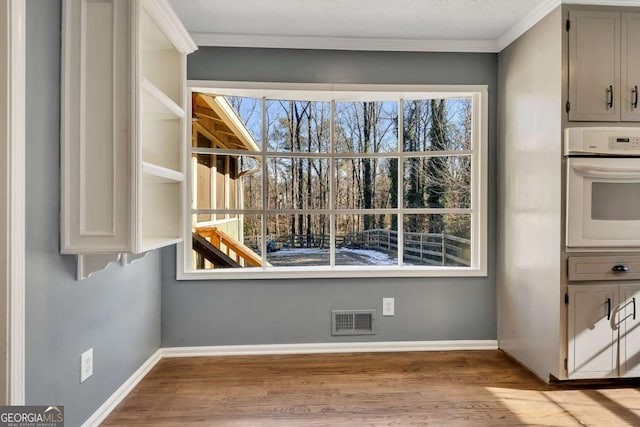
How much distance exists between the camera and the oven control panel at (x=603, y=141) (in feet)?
7.08

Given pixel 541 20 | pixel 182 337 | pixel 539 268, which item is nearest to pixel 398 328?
pixel 539 268

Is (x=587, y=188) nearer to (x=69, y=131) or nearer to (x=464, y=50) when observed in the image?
(x=464, y=50)

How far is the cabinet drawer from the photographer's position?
220 cm

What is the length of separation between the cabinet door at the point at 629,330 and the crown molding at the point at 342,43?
1.89 m

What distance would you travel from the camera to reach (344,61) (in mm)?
2814

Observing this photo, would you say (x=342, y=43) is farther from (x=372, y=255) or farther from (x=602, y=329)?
(x=602, y=329)

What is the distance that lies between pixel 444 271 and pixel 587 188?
1098 millimetres

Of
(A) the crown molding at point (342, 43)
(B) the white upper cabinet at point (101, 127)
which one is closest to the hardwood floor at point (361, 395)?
(B) the white upper cabinet at point (101, 127)

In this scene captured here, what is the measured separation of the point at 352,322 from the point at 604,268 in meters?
1.64

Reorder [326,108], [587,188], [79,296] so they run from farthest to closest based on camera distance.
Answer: [326,108]
[587,188]
[79,296]

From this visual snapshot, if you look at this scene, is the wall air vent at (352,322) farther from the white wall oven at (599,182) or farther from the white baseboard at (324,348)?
the white wall oven at (599,182)

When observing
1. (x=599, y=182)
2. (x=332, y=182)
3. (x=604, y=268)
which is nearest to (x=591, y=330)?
(x=604, y=268)

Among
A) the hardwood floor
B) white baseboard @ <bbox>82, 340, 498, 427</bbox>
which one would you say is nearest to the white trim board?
the hardwood floor

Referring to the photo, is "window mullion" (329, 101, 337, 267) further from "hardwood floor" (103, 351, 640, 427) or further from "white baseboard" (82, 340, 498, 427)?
"hardwood floor" (103, 351, 640, 427)
